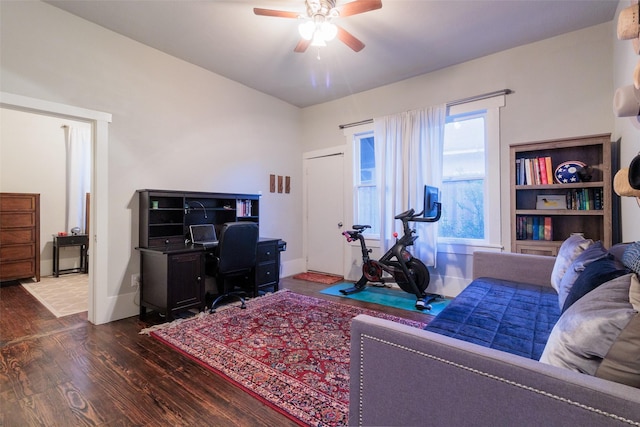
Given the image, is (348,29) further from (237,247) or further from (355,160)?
A: (237,247)

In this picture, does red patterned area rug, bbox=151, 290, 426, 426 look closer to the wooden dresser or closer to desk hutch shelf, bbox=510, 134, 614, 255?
desk hutch shelf, bbox=510, 134, 614, 255

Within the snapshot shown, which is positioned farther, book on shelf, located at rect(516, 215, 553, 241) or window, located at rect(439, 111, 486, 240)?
window, located at rect(439, 111, 486, 240)

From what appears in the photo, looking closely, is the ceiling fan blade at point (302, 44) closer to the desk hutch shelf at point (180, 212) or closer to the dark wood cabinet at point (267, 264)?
the desk hutch shelf at point (180, 212)

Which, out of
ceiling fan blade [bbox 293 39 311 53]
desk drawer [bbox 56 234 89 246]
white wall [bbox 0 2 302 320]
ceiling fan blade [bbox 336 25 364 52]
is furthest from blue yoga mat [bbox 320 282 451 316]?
desk drawer [bbox 56 234 89 246]

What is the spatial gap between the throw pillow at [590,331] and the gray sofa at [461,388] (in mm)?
107

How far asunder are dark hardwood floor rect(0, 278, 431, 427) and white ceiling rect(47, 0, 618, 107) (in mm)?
3000

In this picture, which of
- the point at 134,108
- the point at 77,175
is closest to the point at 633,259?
the point at 134,108

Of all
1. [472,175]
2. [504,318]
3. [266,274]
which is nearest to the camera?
[504,318]

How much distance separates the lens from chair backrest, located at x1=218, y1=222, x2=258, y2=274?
313cm

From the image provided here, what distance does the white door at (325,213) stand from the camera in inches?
193

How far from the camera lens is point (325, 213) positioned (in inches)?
199

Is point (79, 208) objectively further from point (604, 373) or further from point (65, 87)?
point (604, 373)

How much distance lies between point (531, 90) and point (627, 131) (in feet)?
3.78

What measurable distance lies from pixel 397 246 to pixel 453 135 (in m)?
1.68
